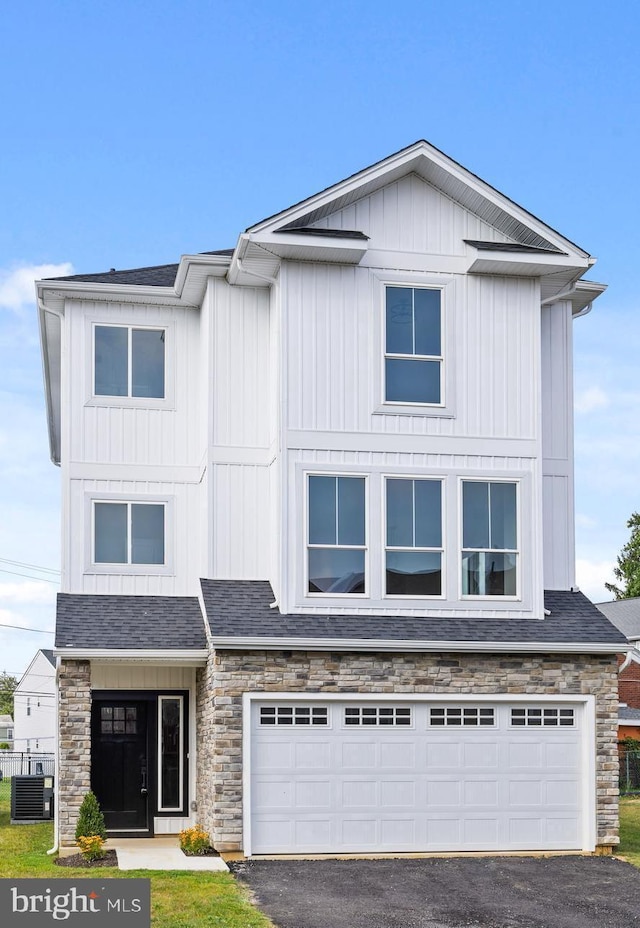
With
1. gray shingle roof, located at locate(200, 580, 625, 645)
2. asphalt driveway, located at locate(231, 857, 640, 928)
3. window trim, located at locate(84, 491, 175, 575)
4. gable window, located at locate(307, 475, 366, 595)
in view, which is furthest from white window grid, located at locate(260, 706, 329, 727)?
window trim, located at locate(84, 491, 175, 575)

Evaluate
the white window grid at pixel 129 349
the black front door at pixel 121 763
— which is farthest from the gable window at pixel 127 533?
the black front door at pixel 121 763

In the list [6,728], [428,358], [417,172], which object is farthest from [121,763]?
[6,728]

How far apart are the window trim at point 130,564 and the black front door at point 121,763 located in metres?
1.99

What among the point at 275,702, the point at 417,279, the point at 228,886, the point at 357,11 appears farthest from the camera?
the point at 357,11

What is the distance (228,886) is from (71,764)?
375 cm

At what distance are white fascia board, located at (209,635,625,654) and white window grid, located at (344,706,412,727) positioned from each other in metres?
0.85

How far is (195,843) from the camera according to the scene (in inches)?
613

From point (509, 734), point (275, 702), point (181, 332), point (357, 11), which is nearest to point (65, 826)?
point (275, 702)

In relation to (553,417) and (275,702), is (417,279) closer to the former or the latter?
(553,417)

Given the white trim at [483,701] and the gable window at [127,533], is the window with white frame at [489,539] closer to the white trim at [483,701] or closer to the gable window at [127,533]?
the white trim at [483,701]

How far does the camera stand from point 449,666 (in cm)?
1666

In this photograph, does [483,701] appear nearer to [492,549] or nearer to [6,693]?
[492,549]

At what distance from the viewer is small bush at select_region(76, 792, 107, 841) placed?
1596cm

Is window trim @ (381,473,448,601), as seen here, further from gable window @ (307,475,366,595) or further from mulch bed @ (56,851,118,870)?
mulch bed @ (56,851,118,870)
